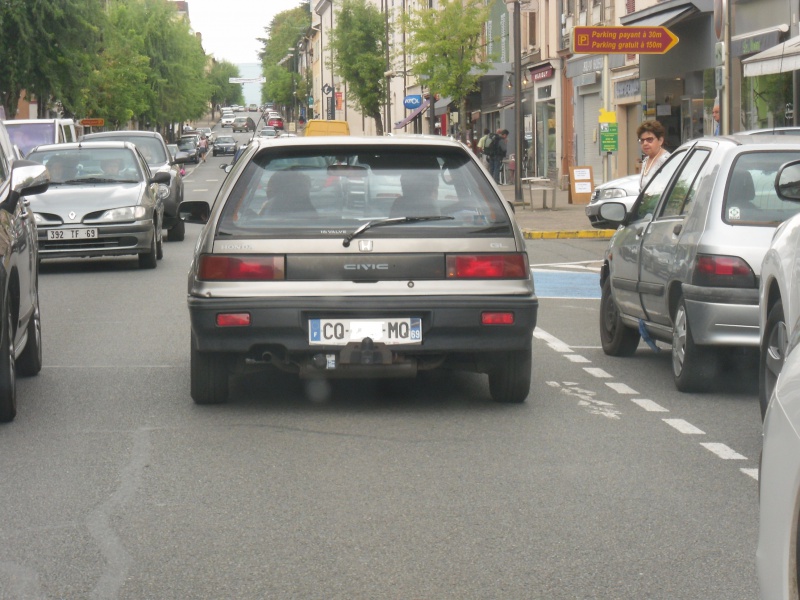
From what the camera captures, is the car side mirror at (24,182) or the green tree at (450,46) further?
the green tree at (450,46)

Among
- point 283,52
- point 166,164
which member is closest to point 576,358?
point 166,164

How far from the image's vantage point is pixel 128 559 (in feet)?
16.4

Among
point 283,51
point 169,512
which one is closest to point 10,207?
point 169,512

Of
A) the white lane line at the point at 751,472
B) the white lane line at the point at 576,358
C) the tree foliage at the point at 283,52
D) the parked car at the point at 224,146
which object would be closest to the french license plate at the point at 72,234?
the white lane line at the point at 576,358

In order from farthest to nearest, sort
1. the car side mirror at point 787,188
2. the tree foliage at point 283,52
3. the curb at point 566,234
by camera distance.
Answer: the tree foliage at point 283,52 < the curb at point 566,234 < the car side mirror at point 787,188

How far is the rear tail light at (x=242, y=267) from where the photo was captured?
25.1 feet

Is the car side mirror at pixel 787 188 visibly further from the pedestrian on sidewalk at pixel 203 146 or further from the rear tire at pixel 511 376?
the pedestrian on sidewalk at pixel 203 146

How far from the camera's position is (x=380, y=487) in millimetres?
6152

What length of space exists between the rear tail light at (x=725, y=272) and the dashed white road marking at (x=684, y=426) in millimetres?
949

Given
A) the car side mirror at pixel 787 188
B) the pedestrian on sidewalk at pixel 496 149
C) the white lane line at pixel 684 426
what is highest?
the pedestrian on sidewalk at pixel 496 149

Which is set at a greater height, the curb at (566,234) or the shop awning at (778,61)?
the shop awning at (778,61)

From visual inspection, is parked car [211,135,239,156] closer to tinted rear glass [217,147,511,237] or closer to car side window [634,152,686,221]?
car side window [634,152,686,221]

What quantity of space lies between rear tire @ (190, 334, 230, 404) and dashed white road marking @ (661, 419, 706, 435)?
2352mm

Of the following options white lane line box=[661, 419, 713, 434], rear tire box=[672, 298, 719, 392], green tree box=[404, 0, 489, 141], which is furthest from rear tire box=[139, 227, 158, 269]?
green tree box=[404, 0, 489, 141]
